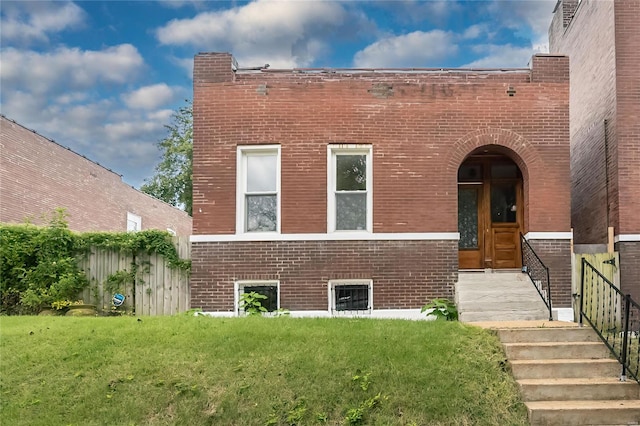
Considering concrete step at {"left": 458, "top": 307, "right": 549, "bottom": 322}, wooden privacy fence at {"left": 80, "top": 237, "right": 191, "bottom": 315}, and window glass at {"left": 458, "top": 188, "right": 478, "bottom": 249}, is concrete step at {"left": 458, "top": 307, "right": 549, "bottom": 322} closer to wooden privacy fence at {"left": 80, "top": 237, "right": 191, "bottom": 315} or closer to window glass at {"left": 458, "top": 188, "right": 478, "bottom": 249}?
window glass at {"left": 458, "top": 188, "right": 478, "bottom": 249}

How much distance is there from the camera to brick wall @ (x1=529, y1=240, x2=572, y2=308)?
481 inches

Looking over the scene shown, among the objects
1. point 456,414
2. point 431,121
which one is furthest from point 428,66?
point 456,414

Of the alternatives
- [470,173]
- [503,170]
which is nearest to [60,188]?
[470,173]

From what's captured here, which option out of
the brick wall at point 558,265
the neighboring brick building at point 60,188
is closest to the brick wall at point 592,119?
the brick wall at point 558,265

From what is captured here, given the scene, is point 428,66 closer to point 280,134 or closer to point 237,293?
point 280,134

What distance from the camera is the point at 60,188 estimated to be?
76.3 ft

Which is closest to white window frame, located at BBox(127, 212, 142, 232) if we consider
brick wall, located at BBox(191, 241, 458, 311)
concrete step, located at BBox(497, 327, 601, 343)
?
brick wall, located at BBox(191, 241, 458, 311)

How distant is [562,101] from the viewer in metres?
12.7

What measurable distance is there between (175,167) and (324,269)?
31.5 metres

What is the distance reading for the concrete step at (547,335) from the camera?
880 centimetres

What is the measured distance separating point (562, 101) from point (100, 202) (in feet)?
66.6

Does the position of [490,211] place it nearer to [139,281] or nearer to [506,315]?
[506,315]

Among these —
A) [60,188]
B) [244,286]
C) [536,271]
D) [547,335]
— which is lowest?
[547,335]

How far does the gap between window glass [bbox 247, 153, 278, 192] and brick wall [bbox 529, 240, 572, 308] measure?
5460mm
